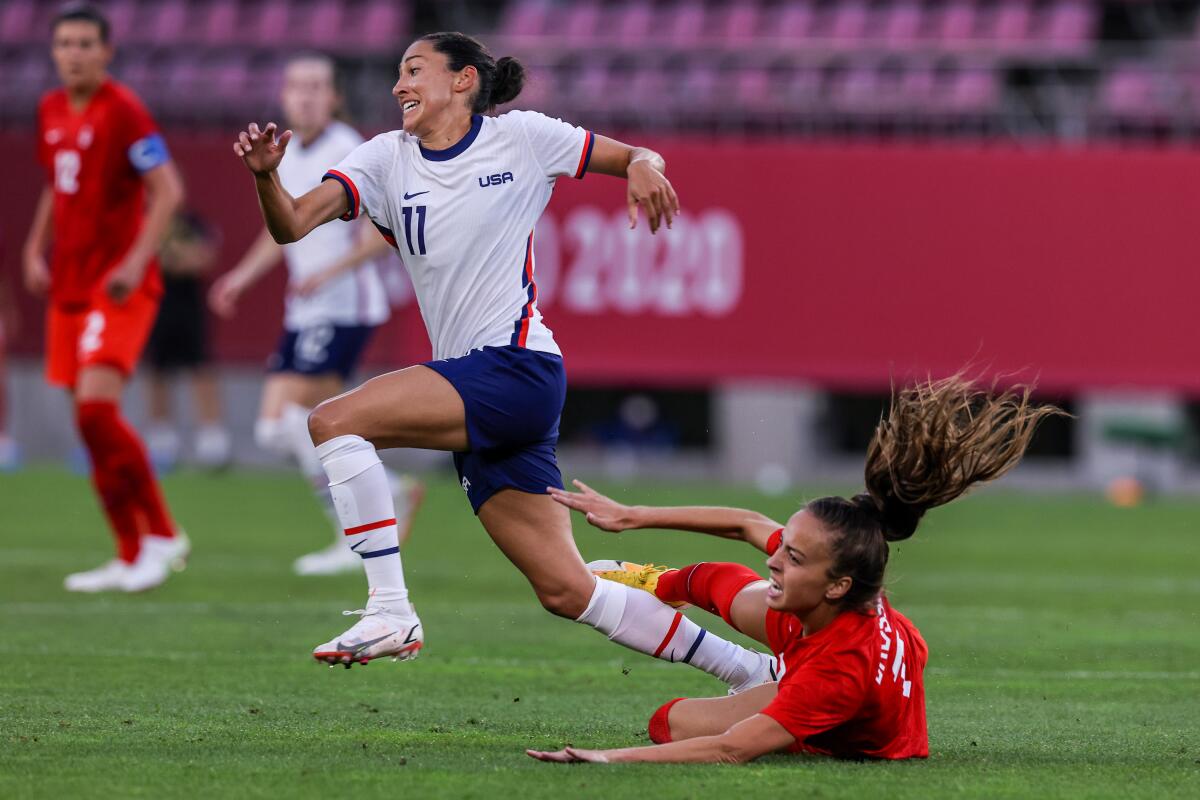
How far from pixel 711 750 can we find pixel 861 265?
1346cm

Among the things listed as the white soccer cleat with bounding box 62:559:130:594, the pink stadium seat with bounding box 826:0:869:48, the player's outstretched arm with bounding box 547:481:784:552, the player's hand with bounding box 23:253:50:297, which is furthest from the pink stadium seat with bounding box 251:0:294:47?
the player's outstretched arm with bounding box 547:481:784:552

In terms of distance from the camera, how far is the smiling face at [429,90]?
18.5 feet

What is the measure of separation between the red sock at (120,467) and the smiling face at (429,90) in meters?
3.37

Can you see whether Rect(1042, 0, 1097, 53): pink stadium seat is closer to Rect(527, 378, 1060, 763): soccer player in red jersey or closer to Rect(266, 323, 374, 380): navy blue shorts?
Rect(266, 323, 374, 380): navy blue shorts

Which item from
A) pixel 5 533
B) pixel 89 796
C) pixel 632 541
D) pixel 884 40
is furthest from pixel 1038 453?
pixel 89 796

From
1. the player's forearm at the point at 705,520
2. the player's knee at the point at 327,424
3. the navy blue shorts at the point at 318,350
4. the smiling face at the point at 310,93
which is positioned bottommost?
the player's forearm at the point at 705,520

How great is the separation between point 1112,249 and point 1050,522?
14.3 ft

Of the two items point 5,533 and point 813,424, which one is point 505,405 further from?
point 813,424

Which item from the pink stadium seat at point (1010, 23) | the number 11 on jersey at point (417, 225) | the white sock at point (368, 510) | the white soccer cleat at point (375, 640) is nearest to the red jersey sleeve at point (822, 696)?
the white soccer cleat at point (375, 640)

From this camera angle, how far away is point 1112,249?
1762 cm

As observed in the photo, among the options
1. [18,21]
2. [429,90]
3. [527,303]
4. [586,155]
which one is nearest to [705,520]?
[527,303]

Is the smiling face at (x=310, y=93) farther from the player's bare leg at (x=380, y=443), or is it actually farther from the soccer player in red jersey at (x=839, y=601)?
the soccer player in red jersey at (x=839, y=601)

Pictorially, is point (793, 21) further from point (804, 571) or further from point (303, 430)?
point (804, 571)

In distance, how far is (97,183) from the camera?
8.70 meters
